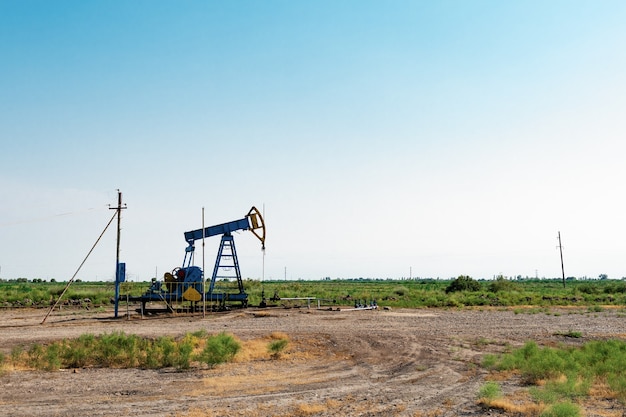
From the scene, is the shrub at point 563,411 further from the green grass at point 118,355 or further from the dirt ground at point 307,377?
the green grass at point 118,355

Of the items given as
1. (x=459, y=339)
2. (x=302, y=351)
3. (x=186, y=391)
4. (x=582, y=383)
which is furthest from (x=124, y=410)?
(x=459, y=339)

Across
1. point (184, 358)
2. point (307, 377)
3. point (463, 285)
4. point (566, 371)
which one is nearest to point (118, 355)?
point (184, 358)

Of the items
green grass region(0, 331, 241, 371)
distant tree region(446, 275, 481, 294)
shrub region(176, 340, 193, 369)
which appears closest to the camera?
shrub region(176, 340, 193, 369)

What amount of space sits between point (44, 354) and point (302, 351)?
29.2 feet

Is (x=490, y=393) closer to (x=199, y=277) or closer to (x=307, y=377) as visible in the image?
(x=307, y=377)

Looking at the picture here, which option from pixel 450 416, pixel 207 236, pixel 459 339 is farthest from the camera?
pixel 207 236

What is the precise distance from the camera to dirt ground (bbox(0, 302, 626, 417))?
12.0 m

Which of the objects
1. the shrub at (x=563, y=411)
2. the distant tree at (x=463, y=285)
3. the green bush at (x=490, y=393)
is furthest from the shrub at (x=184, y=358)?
the distant tree at (x=463, y=285)

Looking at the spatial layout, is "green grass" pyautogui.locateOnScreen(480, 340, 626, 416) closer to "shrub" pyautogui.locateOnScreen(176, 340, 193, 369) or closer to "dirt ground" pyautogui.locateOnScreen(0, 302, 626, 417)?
"dirt ground" pyautogui.locateOnScreen(0, 302, 626, 417)

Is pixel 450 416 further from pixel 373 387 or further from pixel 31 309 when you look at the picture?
pixel 31 309

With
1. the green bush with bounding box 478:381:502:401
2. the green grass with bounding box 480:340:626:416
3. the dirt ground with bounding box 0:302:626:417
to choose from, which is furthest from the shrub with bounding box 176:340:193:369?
the green grass with bounding box 480:340:626:416

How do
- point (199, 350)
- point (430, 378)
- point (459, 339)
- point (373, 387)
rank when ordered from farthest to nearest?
point (459, 339) → point (199, 350) → point (430, 378) → point (373, 387)

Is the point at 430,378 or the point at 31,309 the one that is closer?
the point at 430,378

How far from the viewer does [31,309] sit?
4166 centimetres
